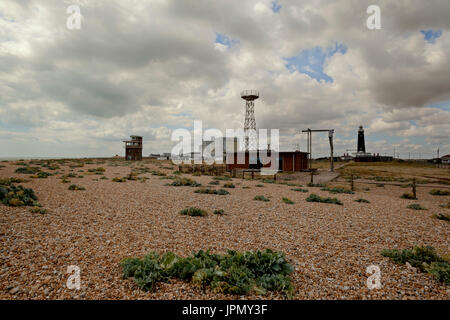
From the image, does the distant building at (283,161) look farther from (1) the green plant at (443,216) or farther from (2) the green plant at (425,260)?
(2) the green plant at (425,260)

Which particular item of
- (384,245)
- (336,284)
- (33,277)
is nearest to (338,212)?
(384,245)

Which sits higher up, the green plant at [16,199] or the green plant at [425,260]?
the green plant at [16,199]

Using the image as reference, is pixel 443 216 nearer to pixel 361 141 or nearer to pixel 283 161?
pixel 283 161

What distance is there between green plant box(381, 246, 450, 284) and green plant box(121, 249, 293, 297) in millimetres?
3134

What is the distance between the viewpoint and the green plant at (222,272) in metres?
4.15

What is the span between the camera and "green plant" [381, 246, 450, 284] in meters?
4.65

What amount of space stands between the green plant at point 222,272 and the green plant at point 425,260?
313 cm

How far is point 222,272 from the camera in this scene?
14.2ft

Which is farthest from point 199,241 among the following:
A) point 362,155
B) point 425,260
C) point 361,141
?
point 361,141

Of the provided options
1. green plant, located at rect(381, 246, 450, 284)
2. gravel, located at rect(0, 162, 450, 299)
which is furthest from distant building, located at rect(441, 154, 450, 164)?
green plant, located at rect(381, 246, 450, 284)

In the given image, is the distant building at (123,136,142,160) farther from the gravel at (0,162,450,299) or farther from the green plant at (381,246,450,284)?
the green plant at (381,246,450,284)

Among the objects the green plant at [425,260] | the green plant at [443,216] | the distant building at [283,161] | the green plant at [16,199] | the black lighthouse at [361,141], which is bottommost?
the green plant at [443,216]

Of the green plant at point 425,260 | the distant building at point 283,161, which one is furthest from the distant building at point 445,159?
the green plant at point 425,260

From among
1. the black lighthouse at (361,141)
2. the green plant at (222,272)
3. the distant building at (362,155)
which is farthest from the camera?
the black lighthouse at (361,141)
